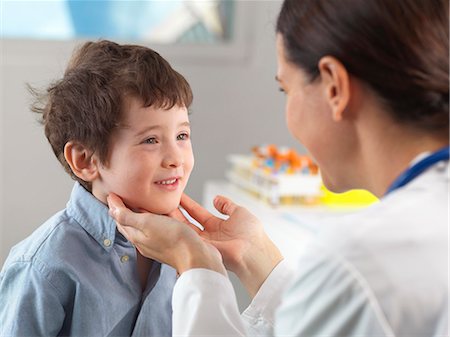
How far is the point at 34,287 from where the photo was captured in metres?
1.22

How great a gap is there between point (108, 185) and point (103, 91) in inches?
6.7

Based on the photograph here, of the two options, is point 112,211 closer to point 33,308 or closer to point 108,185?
point 108,185

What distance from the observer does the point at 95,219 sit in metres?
1.30

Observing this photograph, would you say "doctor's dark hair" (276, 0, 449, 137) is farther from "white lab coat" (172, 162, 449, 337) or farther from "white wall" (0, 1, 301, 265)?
"white wall" (0, 1, 301, 265)

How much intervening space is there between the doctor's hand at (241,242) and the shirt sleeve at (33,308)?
30cm

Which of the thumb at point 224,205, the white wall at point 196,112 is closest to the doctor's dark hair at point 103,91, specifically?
the thumb at point 224,205

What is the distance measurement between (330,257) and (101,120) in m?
0.58

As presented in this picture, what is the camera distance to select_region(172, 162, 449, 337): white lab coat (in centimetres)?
83

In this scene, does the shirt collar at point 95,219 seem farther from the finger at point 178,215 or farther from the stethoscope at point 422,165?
the stethoscope at point 422,165

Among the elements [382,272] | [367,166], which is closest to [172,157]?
[367,166]

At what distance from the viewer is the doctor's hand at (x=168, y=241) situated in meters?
1.13

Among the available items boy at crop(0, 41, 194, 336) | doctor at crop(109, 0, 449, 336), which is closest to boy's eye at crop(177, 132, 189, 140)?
boy at crop(0, 41, 194, 336)

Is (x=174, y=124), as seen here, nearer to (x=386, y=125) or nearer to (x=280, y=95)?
(x=386, y=125)

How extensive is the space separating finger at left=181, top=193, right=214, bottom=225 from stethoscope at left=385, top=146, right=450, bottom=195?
1.89ft
